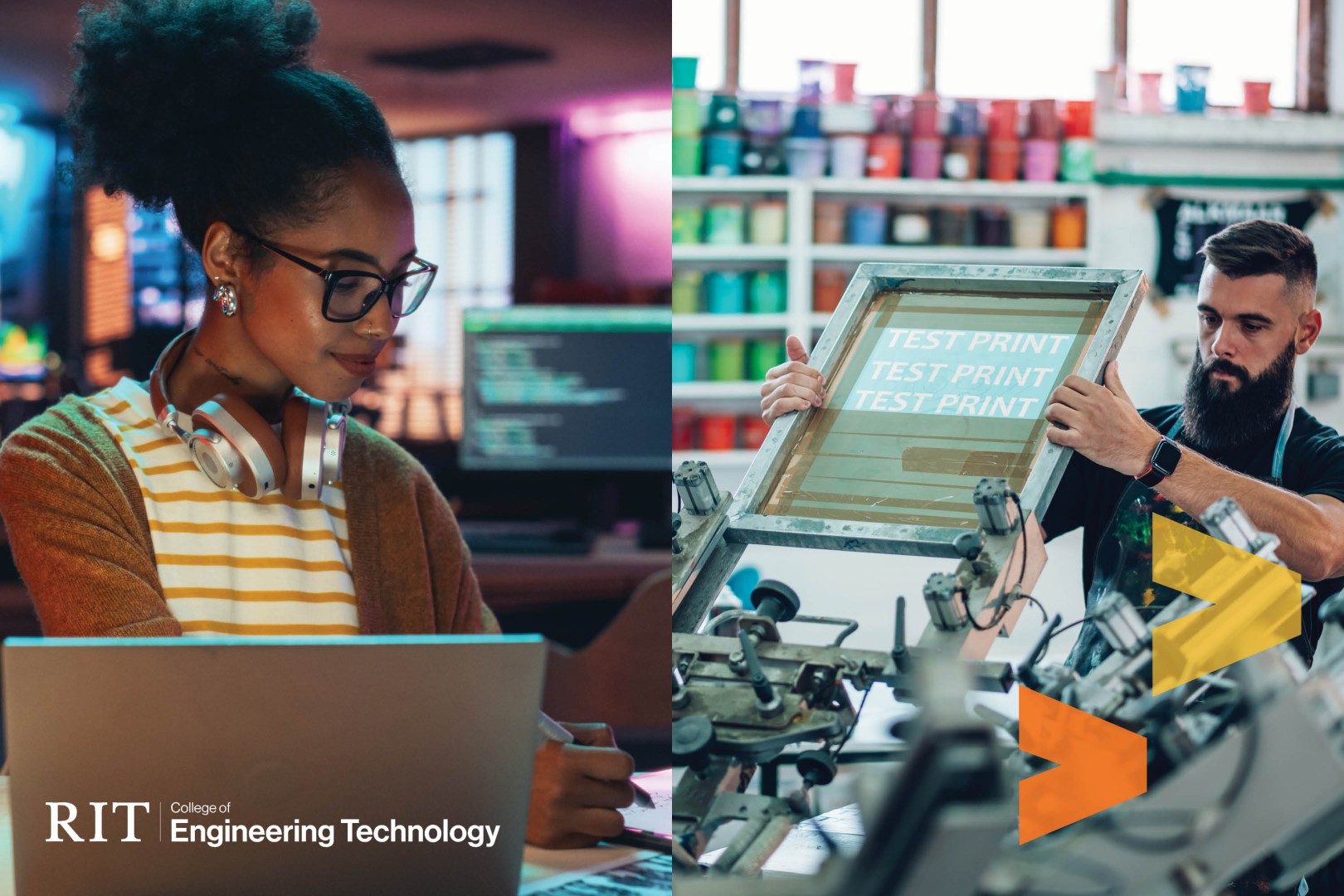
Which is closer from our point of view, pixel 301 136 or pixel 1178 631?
pixel 1178 631

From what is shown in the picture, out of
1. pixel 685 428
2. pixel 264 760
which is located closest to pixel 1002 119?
pixel 685 428

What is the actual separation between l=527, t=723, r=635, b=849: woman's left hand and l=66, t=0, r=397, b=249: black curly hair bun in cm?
65

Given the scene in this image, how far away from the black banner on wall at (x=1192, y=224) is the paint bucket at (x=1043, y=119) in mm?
1436

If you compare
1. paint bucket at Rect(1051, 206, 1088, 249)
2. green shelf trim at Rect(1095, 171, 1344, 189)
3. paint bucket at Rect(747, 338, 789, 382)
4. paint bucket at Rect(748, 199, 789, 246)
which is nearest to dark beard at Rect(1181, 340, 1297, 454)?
green shelf trim at Rect(1095, 171, 1344, 189)

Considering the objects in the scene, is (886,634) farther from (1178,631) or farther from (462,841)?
(462,841)

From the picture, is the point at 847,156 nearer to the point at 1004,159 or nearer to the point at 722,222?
the point at 1004,159

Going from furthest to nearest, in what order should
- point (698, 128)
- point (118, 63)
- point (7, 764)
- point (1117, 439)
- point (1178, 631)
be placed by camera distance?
point (698, 128)
point (118, 63)
point (1117, 439)
point (1178, 631)
point (7, 764)

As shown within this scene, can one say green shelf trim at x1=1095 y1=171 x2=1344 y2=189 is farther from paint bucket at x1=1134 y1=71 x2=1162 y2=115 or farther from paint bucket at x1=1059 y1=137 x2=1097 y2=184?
paint bucket at x1=1059 y1=137 x2=1097 y2=184

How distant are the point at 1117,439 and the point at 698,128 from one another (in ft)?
5.87

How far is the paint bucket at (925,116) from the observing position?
3.46 meters

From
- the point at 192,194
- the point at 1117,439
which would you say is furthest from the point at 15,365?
the point at 1117,439

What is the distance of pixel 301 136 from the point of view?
4.62 ft

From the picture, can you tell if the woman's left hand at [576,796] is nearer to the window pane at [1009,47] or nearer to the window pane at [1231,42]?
the window pane at [1231,42]

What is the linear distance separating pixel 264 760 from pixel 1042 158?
2.66 m
